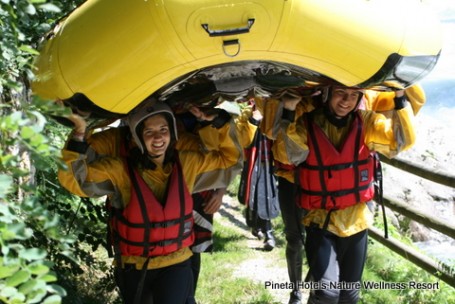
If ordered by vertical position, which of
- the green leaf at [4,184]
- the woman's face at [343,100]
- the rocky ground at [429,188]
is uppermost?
the green leaf at [4,184]

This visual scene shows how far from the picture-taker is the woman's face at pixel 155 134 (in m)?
2.62

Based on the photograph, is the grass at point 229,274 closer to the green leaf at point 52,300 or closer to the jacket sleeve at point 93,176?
the jacket sleeve at point 93,176

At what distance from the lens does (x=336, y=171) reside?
3.04m

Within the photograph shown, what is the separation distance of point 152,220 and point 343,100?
50.2 inches

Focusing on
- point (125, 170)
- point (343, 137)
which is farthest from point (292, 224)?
point (125, 170)

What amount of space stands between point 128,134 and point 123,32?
88 cm

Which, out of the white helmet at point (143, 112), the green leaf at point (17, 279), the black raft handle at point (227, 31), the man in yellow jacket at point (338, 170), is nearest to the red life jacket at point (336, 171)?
the man in yellow jacket at point (338, 170)

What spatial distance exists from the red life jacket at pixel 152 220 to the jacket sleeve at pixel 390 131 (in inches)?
47.1

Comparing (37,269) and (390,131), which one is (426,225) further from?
(37,269)

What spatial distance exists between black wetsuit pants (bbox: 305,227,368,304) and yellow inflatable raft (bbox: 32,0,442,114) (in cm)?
106

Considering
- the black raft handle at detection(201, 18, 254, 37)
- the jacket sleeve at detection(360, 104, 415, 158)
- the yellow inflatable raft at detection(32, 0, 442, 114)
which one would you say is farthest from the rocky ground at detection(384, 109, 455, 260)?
the black raft handle at detection(201, 18, 254, 37)

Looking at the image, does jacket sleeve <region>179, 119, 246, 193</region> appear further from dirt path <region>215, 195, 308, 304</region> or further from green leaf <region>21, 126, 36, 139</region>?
green leaf <region>21, 126, 36, 139</region>

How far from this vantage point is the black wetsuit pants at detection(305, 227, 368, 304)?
117 inches

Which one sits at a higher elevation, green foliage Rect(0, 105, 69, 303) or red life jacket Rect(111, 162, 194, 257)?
green foliage Rect(0, 105, 69, 303)
